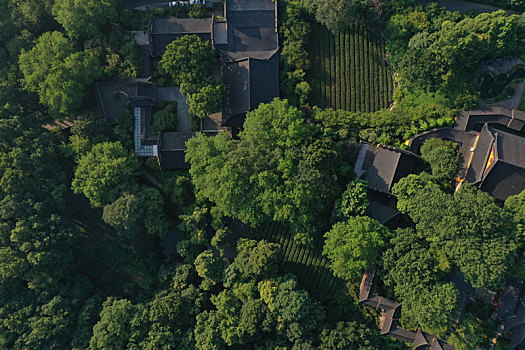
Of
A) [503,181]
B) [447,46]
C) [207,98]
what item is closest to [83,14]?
[207,98]

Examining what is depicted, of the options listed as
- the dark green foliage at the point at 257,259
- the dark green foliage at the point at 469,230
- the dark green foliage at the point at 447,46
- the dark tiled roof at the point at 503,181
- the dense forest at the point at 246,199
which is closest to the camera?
the dark green foliage at the point at 469,230

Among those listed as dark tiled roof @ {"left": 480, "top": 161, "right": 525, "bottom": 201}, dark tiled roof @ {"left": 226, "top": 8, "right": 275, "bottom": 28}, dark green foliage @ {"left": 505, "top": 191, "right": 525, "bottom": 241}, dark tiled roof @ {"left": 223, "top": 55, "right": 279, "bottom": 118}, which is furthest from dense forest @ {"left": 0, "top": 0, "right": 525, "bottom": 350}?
dark tiled roof @ {"left": 480, "top": 161, "right": 525, "bottom": 201}

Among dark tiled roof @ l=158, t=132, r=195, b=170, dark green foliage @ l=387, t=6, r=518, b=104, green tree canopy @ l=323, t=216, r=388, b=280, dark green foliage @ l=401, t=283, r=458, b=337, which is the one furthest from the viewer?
dark tiled roof @ l=158, t=132, r=195, b=170

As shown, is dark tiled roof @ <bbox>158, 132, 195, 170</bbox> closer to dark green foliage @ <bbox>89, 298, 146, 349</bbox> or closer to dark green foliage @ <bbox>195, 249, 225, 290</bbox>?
dark green foliage @ <bbox>195, 249, 225, 290</bbox>

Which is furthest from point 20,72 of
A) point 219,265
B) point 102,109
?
point 219,265

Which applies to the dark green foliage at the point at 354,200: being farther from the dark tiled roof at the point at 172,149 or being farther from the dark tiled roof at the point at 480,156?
the dark tiled roof at the point at 172,149

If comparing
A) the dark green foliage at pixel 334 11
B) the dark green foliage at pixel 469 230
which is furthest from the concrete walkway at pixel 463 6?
the dark green foliage at pixel 469 230
